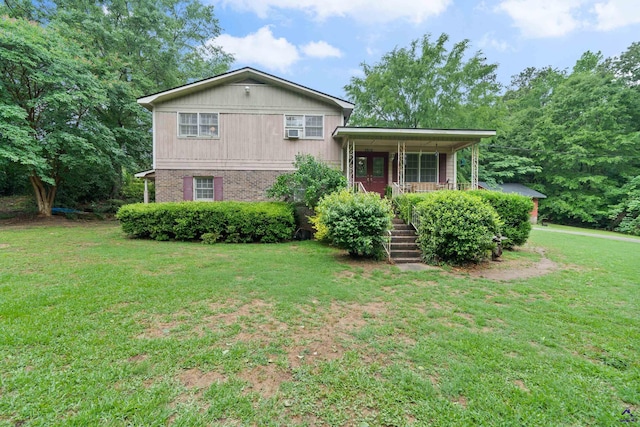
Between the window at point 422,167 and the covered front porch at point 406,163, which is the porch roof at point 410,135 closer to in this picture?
the covered front porch at point 406,163

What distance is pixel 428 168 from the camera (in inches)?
567

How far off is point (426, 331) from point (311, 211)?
7895 millimetres

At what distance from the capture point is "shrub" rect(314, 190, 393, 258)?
7375 millimetres

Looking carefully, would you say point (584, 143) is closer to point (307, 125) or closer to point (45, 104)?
point (307, 125)

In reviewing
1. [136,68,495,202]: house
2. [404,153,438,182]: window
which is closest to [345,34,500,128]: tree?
[404,153,438,182]: window

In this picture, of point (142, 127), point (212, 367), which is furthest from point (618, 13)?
point (142, 127)

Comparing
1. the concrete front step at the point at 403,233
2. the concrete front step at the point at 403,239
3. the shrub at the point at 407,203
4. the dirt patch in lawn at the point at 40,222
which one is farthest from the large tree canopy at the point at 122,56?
the concrete front step at the point at 403,239

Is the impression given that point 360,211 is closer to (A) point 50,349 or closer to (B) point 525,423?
(B) point 525,423

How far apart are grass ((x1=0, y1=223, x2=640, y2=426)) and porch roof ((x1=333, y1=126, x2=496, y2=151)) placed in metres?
7.03

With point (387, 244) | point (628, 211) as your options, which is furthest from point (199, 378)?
point (628, 211)

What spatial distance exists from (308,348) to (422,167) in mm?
12926

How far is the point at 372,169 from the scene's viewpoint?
14180 millimetres

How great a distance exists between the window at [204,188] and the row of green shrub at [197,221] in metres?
2.68

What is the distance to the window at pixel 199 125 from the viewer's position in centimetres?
1255
